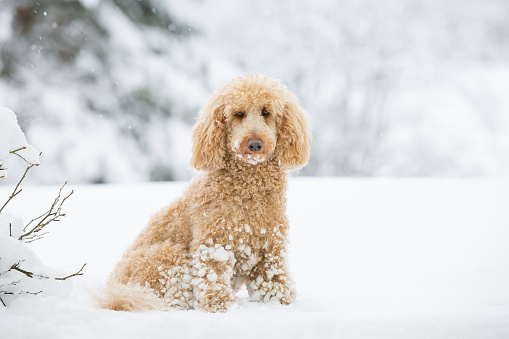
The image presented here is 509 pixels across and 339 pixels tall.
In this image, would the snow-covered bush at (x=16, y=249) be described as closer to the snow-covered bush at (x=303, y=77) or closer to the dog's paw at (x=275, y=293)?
the dog's paw at (x=275, y=293)

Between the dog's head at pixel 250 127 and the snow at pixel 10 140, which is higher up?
the dog's head at pixel 250 127

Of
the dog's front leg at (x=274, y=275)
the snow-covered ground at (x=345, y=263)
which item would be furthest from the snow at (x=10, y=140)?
the dog's front leg at (x=274, y=275)

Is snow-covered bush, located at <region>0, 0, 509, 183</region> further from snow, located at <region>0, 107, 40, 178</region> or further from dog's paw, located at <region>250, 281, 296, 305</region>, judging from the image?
snow, located at <region>0, 107, 40, 178</region>

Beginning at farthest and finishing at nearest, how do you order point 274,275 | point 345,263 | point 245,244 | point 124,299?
point 345,263 < point 274,275 < point 245,244 < point 124,299

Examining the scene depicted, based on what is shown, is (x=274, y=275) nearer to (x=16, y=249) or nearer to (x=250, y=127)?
(x=250, y=127)

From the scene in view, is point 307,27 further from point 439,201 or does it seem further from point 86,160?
point 439,201

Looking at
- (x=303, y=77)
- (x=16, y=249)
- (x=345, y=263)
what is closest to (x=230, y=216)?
(x=16, y=249)

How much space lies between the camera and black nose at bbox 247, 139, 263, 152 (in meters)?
2.49

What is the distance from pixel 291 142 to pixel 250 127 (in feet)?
1.01

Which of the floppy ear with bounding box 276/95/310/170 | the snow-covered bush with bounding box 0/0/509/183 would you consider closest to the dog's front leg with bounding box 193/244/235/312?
the floppy ear with bounding box 276/95/310/170

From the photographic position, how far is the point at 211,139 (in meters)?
2.68

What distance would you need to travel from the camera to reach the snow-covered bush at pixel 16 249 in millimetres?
1850

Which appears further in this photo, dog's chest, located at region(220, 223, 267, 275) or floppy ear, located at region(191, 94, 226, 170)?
floppy ear, located at region(191, 94, 226, 170)

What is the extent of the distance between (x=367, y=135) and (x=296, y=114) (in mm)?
11011
